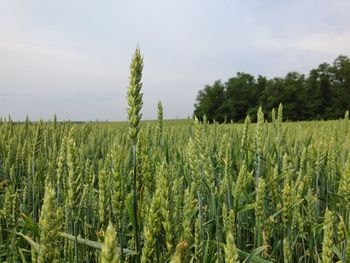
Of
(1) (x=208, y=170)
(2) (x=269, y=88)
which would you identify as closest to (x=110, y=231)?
(1) (x=208, y=170)

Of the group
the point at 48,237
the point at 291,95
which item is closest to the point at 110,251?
the point at 48,237

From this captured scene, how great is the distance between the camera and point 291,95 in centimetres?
5450

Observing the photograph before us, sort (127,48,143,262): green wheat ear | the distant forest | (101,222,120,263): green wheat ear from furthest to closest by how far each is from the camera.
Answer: the distant forest → (127,48,143,262): green wheat ear → (101,222,120,263): green wheat ear

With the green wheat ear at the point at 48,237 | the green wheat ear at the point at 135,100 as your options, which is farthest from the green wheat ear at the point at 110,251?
the green wheat ear at the point at 135,100

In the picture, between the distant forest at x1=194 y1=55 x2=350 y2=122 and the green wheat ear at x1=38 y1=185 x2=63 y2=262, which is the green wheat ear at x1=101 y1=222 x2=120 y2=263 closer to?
the green wheat ear at x1=38 y1=185 x2=63 y2=262

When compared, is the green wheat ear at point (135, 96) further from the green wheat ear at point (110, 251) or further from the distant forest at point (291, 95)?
the distant forest at point (291, 95)

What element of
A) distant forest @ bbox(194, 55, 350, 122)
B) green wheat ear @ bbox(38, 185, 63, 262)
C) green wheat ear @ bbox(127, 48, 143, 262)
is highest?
distant forest @ bbox(194, 55, 350, 122)

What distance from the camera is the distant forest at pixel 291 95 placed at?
52.5 meters

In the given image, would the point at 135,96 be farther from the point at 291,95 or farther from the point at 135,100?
the point at 291,95

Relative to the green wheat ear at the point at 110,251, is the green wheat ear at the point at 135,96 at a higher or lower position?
higher

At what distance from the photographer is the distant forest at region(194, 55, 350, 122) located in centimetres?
5247

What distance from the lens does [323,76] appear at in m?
55.6

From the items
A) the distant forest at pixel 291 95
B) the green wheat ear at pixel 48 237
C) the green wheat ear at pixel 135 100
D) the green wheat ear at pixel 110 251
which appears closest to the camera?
the green wheat ear at pixel 110 251

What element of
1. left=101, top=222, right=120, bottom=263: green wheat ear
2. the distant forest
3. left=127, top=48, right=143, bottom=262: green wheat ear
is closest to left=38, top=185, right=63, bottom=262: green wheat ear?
left=101, top=222, right=120, bottom=263: green wheat ear
